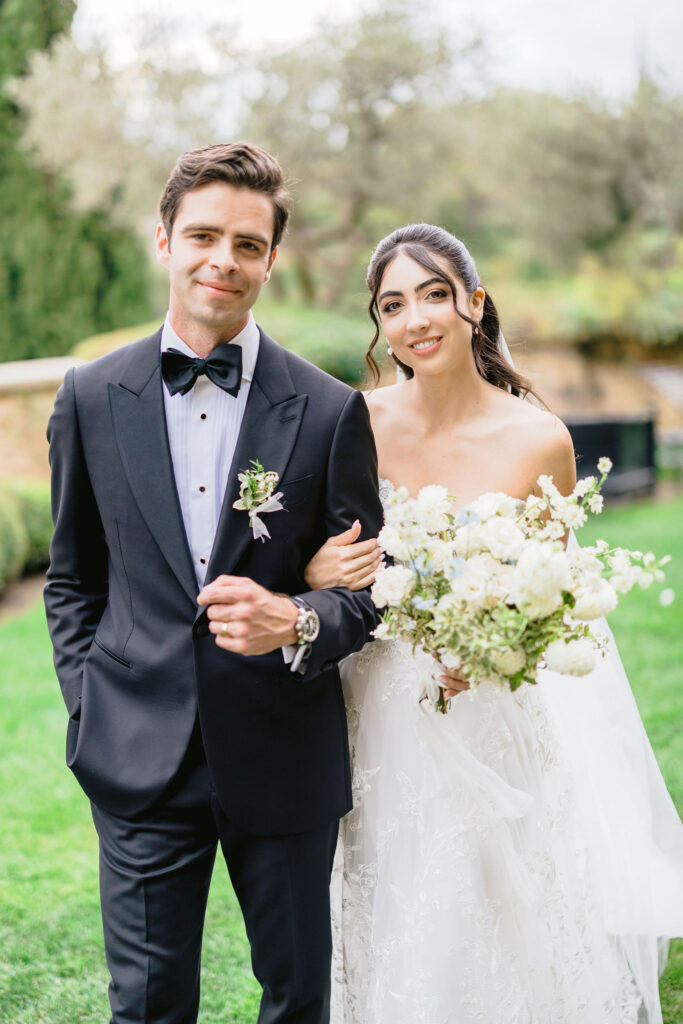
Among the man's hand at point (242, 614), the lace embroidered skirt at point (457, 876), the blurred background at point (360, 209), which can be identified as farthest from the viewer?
the blurred background at point (360, 209)

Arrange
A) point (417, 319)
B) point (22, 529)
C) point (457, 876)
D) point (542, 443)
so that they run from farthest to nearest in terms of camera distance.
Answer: point (22, 529) < point (542, 443) < point (417, 319) < point (457, 876)

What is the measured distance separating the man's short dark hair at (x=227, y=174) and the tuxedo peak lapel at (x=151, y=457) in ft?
1.20

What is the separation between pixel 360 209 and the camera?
18719mm

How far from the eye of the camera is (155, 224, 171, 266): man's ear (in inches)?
92.0

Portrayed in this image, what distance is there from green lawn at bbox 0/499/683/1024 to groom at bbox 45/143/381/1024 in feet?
3.91

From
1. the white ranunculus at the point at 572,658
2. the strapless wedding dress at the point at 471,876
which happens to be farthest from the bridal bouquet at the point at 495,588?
the strapless wedding dress at the point at 471,876

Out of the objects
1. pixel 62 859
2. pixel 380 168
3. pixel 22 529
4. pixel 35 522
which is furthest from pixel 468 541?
A: pixel 380 168

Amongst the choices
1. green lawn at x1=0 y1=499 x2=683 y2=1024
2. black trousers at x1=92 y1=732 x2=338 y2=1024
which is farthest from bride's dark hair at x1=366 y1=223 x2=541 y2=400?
green lawn at x1=0 y1=499 x2=683 y2=1024

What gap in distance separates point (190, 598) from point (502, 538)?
2.30ft

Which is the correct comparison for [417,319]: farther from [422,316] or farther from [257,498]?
[257,498]

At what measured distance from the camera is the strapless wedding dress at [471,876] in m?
2.56

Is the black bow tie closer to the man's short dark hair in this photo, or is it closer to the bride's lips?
the man's short dark hair

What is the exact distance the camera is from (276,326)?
13.8 metres

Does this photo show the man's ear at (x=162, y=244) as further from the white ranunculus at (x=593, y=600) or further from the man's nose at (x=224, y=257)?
the white ranunculus at (x=593, y=600)
